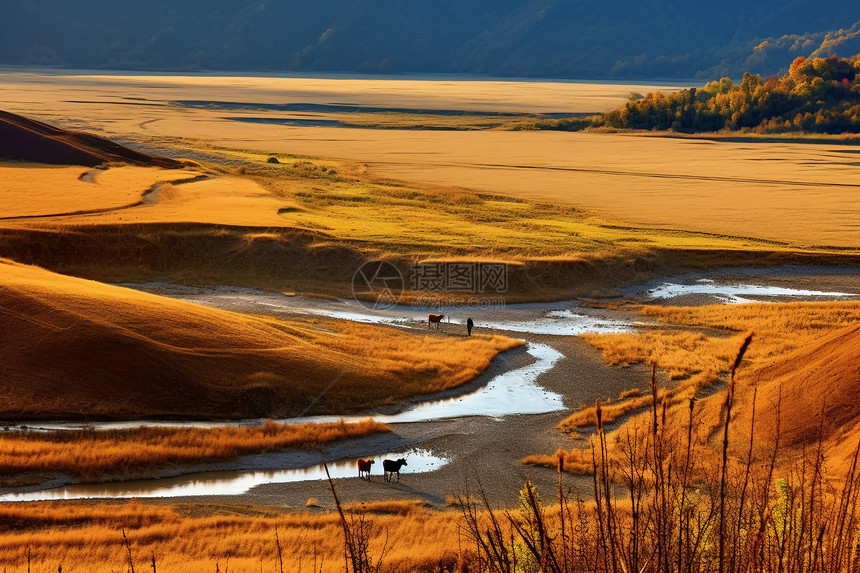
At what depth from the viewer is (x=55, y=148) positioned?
87.0 metres

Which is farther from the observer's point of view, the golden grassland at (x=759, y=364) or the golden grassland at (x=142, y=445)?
the golden grassland at (x=142, y=445)

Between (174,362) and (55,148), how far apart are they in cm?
6470

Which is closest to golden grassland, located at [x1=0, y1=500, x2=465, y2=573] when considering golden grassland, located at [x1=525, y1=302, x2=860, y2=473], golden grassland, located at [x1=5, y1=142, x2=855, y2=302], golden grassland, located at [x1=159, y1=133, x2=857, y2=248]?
golden grassland, located at [x1=525, y1=302, x2=860, y2=473]

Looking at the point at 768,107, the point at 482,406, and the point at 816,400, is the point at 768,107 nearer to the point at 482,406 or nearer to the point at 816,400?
the point at 482,406

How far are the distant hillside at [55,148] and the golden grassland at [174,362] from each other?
51.9 metres

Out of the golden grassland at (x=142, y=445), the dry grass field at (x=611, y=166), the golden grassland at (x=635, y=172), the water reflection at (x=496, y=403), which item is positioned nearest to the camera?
the golden grassland at (x=142, y=445)

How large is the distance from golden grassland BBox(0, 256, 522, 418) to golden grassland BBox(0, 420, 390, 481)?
2.17 metres

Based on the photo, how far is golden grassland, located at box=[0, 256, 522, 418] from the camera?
29812mm

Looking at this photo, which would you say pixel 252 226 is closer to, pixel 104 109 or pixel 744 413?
pixel 744 413

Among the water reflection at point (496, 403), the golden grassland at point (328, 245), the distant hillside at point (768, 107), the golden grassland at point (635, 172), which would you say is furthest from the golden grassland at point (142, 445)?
the distant hillside at point (768, 107)

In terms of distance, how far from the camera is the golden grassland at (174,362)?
29812 mm

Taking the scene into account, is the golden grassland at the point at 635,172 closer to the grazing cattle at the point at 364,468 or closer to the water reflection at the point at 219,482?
the water reflection at the point at 219,482

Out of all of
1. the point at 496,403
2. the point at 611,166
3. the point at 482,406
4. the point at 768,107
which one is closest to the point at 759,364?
the point at 496,403

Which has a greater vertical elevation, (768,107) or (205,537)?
(768,107)
